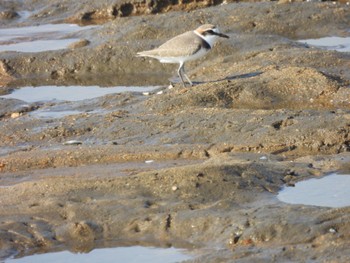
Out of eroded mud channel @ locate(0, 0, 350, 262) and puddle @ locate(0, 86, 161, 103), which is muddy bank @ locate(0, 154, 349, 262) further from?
puddle @ locate(0, 86, 161, 103)

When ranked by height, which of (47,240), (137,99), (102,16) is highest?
(47,240)

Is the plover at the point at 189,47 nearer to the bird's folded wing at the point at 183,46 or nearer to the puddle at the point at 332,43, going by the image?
the bird's folded wing at the point at 183,46

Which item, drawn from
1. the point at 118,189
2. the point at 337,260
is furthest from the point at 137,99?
the point at 337,260

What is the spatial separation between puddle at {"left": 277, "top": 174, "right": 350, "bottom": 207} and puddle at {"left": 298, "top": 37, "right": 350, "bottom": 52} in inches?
301

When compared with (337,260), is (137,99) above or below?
below

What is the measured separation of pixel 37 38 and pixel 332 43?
21.1ft

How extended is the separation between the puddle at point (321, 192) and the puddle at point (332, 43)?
7.64 metres

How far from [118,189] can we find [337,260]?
2751 mm

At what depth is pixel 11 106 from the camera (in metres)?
13.9

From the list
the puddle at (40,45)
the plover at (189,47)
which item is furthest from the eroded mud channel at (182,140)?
the plover at (189,47)

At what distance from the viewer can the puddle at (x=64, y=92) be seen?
589 inches

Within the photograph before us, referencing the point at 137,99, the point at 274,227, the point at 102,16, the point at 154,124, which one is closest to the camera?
the point at 274,227

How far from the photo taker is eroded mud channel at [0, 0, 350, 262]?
8023 mm

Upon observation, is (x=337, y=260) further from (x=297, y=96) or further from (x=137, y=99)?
(x=137, y=99)
